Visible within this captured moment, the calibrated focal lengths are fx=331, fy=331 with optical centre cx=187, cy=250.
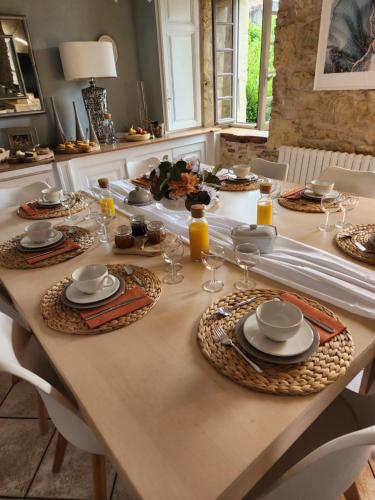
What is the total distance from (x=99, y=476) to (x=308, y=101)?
2.91m

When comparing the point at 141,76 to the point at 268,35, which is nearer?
the point at 268,35

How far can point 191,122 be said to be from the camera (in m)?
3.80

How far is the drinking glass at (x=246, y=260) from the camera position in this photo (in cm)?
104

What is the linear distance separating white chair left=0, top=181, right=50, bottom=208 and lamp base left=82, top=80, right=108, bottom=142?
129cm

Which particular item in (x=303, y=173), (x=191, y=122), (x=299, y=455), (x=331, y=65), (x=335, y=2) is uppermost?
(x=335, y=2)

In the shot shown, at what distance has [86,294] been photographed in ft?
3.42

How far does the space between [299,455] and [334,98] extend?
2602 mm

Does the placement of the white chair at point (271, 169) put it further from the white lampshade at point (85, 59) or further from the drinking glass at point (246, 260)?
the white lampshade at point (85, 59)

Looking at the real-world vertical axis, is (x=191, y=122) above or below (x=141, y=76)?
below

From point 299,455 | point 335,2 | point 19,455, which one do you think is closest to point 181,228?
point 299,455

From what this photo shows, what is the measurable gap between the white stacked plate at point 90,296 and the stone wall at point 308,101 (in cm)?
238

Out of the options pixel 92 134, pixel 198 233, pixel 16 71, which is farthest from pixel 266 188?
pixel 16 71

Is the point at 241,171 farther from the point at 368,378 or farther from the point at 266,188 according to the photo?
the point at 368,378

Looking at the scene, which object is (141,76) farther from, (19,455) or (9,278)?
(19,455)
